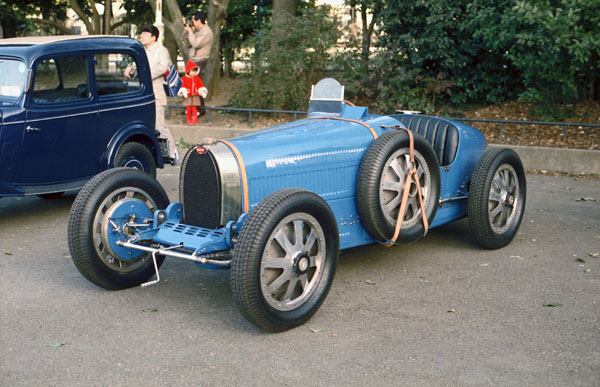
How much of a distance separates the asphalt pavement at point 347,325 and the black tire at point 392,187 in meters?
0.46

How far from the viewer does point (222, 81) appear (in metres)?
19.5

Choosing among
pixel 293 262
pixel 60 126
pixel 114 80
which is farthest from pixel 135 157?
pixel 293 262

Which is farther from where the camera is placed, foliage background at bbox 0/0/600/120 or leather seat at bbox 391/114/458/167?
foliage background at bbox 0/0/600/120

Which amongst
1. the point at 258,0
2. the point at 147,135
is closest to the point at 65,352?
the point at 147,135

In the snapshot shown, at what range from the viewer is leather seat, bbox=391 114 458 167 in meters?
6.81

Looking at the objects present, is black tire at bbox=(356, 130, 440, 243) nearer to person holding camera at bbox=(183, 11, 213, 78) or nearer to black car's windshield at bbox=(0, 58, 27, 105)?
black car's windshield at bbox=(0, 58, 27, 105)

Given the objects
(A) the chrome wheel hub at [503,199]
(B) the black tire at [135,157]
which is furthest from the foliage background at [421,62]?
(B) the black tire at [135,157]

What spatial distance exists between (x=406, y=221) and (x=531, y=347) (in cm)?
174

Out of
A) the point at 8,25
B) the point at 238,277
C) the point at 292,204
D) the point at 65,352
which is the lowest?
the point at 65,352

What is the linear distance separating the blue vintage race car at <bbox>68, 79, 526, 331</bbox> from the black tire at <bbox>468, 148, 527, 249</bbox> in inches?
0.8

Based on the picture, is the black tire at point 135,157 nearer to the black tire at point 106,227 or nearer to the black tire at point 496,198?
the black tire at point 106,227

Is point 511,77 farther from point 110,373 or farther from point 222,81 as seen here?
point 110,373

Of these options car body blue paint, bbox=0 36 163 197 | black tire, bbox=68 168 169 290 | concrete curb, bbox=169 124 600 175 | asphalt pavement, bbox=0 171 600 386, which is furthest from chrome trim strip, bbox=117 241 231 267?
concrete curb, bbox=169 124 600 175

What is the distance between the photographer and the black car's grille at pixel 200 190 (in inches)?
208
